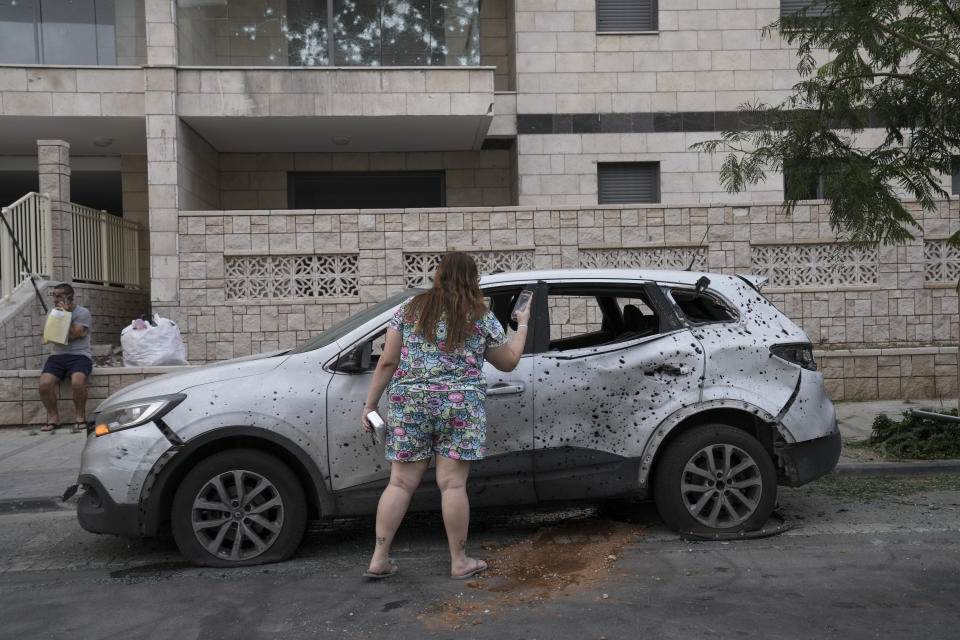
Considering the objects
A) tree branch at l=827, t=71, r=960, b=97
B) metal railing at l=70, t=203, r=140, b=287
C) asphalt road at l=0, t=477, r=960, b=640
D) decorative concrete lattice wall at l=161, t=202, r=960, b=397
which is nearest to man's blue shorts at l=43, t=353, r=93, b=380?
decorative concrete lattice wall at l=161, t=202, r=960, b=397

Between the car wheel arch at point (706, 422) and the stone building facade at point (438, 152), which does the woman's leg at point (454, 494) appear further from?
the stone building facade at point (438, 152)

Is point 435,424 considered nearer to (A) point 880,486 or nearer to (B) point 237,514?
(B) point 237,514

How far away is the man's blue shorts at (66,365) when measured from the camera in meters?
10.5

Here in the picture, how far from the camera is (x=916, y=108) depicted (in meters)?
8.16

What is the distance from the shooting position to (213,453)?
5285 millimetres

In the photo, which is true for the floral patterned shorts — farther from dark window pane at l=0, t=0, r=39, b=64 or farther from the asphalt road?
dark window pane at l=0, t=0, r=39, b=64

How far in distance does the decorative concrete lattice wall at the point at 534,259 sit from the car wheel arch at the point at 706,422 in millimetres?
6911

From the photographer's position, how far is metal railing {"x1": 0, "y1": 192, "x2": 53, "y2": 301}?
12.4 metres

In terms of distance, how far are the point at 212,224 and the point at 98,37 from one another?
13.7ft

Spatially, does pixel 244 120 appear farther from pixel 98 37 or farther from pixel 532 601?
pixel 532 601

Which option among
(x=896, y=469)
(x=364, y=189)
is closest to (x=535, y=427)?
(x=896, y=469)

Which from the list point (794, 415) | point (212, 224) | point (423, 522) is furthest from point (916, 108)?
point (212, 224)

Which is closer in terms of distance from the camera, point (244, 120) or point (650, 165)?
point (244, 120)

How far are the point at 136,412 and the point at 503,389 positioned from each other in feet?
7.15
